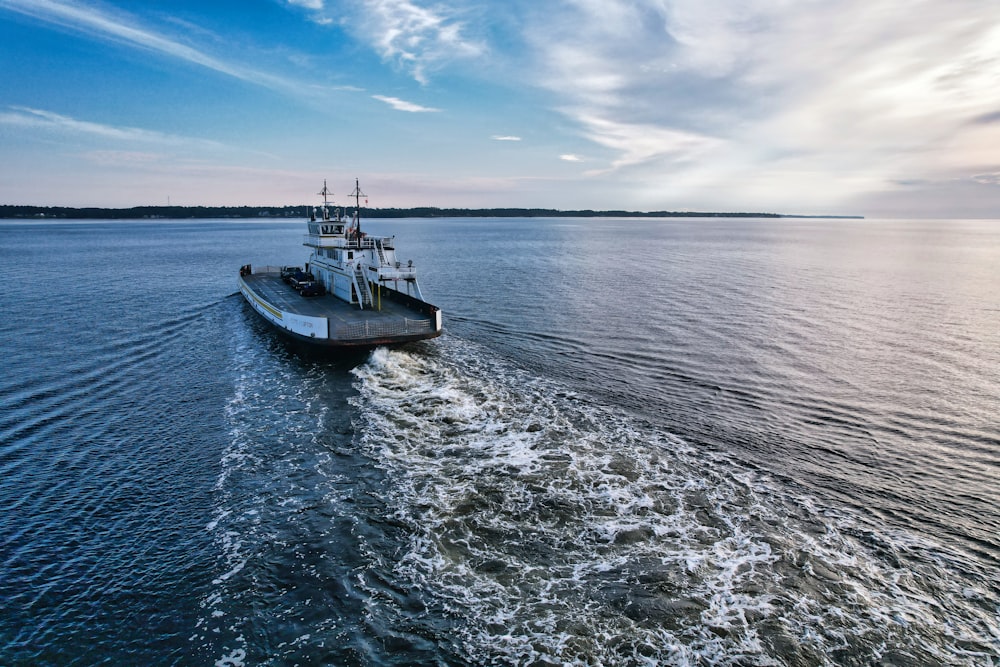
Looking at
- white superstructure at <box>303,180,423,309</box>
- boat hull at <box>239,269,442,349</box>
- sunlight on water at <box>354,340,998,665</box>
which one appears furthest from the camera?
white superstructure at <box>303,180,423,309</box>

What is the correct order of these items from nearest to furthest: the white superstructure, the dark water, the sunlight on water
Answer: the sunlight on water
the dark water
the white superstructure

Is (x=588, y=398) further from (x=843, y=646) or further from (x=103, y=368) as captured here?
(x=103, y=368)

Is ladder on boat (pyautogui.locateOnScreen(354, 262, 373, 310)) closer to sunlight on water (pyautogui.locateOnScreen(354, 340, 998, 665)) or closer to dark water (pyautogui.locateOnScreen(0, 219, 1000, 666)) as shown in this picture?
dark water (pyautogui.locateOnScreen(0, 219, 1000, 666))

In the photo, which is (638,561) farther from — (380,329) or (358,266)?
(358,266)

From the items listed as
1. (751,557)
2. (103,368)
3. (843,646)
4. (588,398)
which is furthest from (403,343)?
(843,646)

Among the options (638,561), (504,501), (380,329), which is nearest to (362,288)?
(380,329)

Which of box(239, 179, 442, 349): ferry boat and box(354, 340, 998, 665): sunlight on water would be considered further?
box(239, 179, 442, 349): ferry boat

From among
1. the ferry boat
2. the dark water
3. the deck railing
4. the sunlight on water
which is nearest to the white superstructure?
the ferry boat
